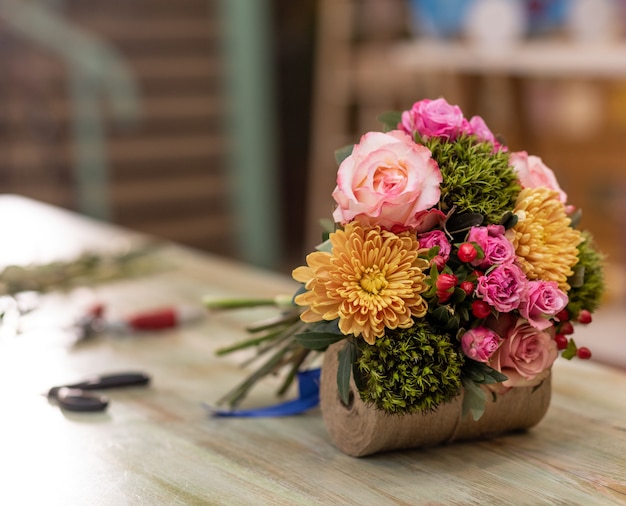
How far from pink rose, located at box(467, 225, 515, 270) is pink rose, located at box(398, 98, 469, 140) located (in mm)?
98

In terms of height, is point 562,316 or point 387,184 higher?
point 387,184

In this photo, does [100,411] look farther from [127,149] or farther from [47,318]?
[127,149]

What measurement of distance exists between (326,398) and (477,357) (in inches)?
6.6

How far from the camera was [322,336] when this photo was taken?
83cm

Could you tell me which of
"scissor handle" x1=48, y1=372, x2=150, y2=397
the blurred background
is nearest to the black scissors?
"scissor handle" x1=48, y1=372, x2=150, y2=397

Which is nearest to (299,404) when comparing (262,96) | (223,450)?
(223,450)

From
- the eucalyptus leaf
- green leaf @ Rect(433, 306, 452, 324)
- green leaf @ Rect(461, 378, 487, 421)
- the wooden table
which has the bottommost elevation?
the wooden table

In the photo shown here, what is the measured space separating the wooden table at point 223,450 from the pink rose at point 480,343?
11 centimetres

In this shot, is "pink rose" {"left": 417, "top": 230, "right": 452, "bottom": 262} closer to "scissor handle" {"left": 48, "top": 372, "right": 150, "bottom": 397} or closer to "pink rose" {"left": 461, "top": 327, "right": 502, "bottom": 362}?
"pink rose" {"left": 461, "top": 327, "right": 502, "bottom": 362}

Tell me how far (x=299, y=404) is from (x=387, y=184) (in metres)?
0.32

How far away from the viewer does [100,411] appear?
1.03 meters

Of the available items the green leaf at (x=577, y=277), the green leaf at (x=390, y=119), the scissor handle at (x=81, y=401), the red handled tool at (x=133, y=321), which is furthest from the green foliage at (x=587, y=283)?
the red handled tool at (x=133, y=321)

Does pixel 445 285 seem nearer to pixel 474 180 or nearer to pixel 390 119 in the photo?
pixel 474 180

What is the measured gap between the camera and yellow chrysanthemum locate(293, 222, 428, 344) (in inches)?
30.6
